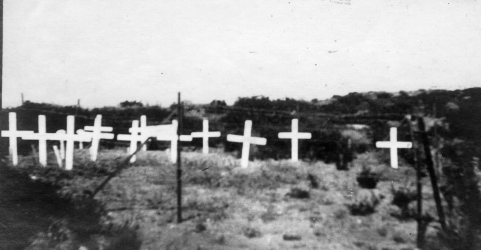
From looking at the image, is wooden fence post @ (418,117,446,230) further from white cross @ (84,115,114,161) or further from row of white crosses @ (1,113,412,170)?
A: white cross @ (84,115,114,161)

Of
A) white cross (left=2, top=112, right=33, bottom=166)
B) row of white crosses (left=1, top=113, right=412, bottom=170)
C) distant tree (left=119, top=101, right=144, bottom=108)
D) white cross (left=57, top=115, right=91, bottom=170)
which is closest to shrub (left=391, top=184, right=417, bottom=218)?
row of white crosses (left=1, top=113, right=412, bottom=170)

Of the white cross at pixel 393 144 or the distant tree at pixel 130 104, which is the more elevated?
the distant tree at pixel 130 104

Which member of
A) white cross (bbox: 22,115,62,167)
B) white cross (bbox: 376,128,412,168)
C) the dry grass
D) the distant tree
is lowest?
the dry grass

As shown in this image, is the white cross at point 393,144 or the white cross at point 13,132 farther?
the white cross at point 13,132

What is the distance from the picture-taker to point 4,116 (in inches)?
255

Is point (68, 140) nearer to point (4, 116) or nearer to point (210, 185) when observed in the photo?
point (4, 116)

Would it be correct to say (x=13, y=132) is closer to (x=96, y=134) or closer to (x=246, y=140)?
(x=96, y=134)

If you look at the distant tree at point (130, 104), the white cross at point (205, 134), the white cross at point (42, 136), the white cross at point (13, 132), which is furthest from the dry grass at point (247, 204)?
the distant tree at point (130, 104)

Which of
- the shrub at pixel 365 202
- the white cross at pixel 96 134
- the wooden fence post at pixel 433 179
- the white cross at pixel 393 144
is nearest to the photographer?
the wooden fence post at pixel 433 179

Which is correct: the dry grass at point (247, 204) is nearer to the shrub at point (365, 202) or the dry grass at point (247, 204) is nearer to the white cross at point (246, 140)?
the shrub at point (365, 202)

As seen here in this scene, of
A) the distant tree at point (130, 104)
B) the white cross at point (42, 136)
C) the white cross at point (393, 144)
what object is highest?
the distant tree at point (130, 104)

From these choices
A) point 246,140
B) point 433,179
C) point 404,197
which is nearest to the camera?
point 433,179

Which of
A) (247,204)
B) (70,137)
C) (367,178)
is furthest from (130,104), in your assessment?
(367,178)

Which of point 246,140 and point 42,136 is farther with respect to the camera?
point 42,136
